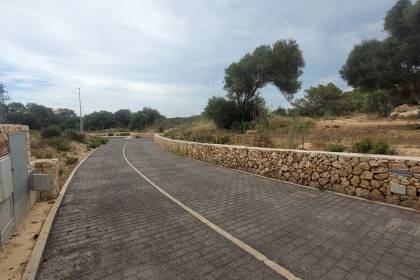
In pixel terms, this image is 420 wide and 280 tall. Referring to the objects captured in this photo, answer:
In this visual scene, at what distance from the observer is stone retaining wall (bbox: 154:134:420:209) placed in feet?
17.9

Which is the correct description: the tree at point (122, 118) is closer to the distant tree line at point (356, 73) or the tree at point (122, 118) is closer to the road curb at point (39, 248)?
the distant tree line at point (356, 73)

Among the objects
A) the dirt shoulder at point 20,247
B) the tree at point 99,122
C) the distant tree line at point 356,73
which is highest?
the distant tree line at point 356,73

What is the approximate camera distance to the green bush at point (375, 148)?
7492mm

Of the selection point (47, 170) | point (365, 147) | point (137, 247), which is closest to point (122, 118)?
point (47, 170)

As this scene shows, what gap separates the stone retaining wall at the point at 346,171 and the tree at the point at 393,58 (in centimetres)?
1447

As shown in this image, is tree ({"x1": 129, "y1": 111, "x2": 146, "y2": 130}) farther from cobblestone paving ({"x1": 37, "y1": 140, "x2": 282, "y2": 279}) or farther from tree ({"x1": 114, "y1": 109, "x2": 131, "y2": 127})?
cobblestone paving ({"x1": 37, "y1": 140, "x2": 282, "y2": 279})

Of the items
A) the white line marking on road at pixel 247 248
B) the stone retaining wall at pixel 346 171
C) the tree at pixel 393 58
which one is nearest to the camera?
the white line marking on road at pixel 247 248

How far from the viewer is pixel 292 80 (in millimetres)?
25688

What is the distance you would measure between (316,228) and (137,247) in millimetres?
3239

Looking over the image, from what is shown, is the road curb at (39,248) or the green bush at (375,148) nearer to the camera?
the road curb at (39,248)

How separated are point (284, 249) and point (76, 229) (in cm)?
391

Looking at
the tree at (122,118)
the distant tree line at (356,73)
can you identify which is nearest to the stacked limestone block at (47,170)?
the distant tree line at (356,73)

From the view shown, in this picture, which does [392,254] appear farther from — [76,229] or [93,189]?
[93,189]

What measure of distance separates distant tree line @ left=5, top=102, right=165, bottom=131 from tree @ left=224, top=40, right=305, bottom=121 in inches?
1576
